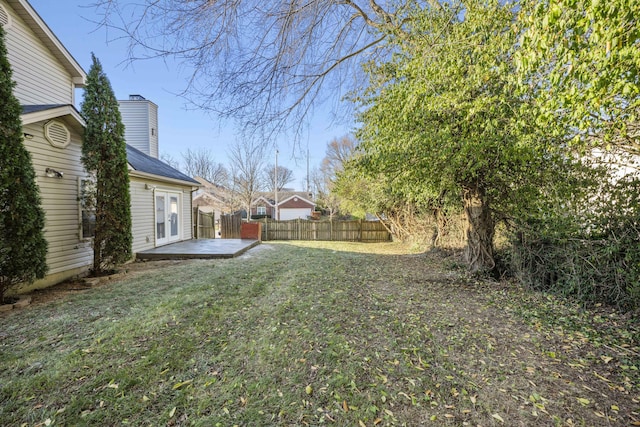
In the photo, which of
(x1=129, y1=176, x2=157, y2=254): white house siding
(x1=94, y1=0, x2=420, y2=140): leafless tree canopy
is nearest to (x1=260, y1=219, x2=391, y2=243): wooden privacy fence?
(x1=129, y1=176, x2=157, y2=254): white house siding

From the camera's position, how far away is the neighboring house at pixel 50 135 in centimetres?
516

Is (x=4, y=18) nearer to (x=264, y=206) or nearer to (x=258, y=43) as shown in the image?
(x=258, y=43)

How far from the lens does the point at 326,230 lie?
1580cm

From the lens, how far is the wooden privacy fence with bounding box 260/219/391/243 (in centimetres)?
1559

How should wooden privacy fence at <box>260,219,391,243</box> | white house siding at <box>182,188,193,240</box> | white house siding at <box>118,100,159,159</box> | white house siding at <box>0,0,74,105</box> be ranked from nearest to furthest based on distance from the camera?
1. white house siding at <box>0,0,74,105</box>
2. white house siding at <box>182,188,193,240</box>
3. white house siding at <box>118,100,159,159</box>
4. wooden privacy fence at <box>260,219,391,243</box>

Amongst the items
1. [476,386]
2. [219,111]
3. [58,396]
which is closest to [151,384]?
[58,396]

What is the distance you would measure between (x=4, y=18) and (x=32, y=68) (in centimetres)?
91

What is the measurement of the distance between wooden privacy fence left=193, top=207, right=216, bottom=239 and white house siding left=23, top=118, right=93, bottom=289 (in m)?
6.67

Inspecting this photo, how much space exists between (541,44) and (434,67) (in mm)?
1716

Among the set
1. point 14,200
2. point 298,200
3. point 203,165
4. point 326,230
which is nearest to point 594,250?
point 14,200

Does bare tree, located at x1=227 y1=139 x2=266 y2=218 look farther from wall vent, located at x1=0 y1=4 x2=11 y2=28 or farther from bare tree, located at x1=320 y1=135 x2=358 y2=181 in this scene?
wall vent, located at x1=0 y1=4 x2=11 y2=28

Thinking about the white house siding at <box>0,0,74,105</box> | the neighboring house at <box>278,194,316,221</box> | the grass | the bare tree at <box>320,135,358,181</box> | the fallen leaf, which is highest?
the bare tree at <box>320,135,358,181</box>

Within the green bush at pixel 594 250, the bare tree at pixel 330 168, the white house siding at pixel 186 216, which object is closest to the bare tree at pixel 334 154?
the bare tree at pixel 330 168

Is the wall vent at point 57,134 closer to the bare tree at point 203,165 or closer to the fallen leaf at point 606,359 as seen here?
the fallen leaf at point 606,359
